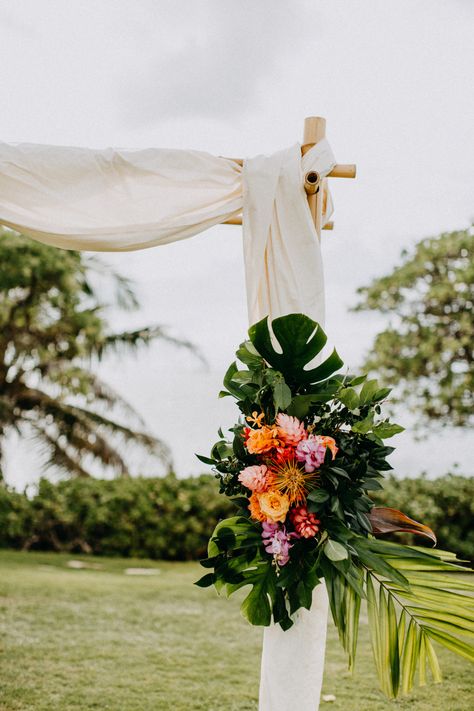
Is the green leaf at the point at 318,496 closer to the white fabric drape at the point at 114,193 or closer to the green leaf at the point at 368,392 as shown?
the green leaf at the point at 368,392

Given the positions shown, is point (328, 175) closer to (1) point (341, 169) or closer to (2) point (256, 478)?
(1) point (341, 169)

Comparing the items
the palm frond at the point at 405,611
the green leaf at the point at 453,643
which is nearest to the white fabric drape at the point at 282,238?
the palm frond at the point at 405,611

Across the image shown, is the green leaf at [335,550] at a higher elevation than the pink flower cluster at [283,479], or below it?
below

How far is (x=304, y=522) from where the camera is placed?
103 inches

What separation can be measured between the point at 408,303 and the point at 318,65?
354 cm

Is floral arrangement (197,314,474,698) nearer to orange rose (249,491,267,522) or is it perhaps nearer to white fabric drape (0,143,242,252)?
orange rose (249,491,267,522)

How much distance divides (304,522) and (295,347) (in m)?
0.63

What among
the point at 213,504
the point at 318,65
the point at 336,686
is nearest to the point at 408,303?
the point at 318,65

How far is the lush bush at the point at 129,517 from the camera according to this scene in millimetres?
7980

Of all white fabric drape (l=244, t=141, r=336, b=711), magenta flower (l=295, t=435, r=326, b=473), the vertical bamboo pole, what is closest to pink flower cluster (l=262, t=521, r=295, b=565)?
magenta flower (l=295, t=435, r=326, b=473)

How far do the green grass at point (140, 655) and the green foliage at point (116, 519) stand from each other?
1.39 m

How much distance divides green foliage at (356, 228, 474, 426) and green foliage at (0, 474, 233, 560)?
12.3 ft

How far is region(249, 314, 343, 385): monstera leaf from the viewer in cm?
272

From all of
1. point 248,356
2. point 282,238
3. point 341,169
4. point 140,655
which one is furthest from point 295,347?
point 140,655
